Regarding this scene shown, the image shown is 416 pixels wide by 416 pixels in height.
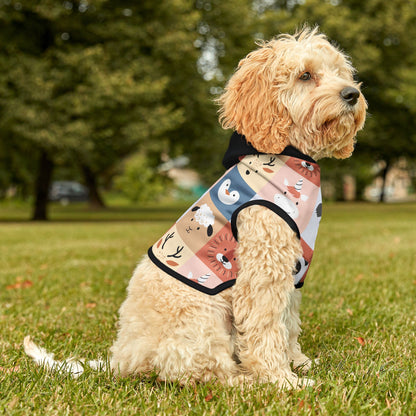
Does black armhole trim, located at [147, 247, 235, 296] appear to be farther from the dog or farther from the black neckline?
the black neckline

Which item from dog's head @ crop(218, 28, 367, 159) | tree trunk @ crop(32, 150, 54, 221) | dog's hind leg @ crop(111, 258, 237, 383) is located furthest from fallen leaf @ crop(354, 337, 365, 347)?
tree trunk @ crop(32, 150, 54, 221)

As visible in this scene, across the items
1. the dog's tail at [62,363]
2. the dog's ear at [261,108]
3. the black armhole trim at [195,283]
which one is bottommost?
the dog's tail at [62,363]

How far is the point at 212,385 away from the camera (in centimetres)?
283

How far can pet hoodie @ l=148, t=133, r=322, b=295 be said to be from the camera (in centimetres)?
293

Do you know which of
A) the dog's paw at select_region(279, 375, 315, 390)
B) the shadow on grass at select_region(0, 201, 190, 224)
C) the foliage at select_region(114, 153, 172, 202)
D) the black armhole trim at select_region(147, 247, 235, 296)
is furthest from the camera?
the foliage at select_region(114, 153, 172, 202)

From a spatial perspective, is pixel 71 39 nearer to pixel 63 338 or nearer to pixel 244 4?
pixel 244 4

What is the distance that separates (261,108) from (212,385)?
5.65 feet

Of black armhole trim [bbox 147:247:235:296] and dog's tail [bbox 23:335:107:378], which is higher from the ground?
black armhole trim [bbox 147:247:235:296]

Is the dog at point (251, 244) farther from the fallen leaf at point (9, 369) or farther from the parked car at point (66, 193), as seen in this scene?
the parked car at point (66, 193)

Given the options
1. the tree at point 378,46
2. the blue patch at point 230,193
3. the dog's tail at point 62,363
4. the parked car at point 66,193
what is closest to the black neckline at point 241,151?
the blue patch at point 230,193

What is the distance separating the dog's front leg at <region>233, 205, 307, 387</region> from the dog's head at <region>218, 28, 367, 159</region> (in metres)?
0.51

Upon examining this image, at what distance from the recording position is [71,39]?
19.0m

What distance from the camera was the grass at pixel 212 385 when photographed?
2.60 m

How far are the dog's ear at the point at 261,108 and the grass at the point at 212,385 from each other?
1506 millimetres
